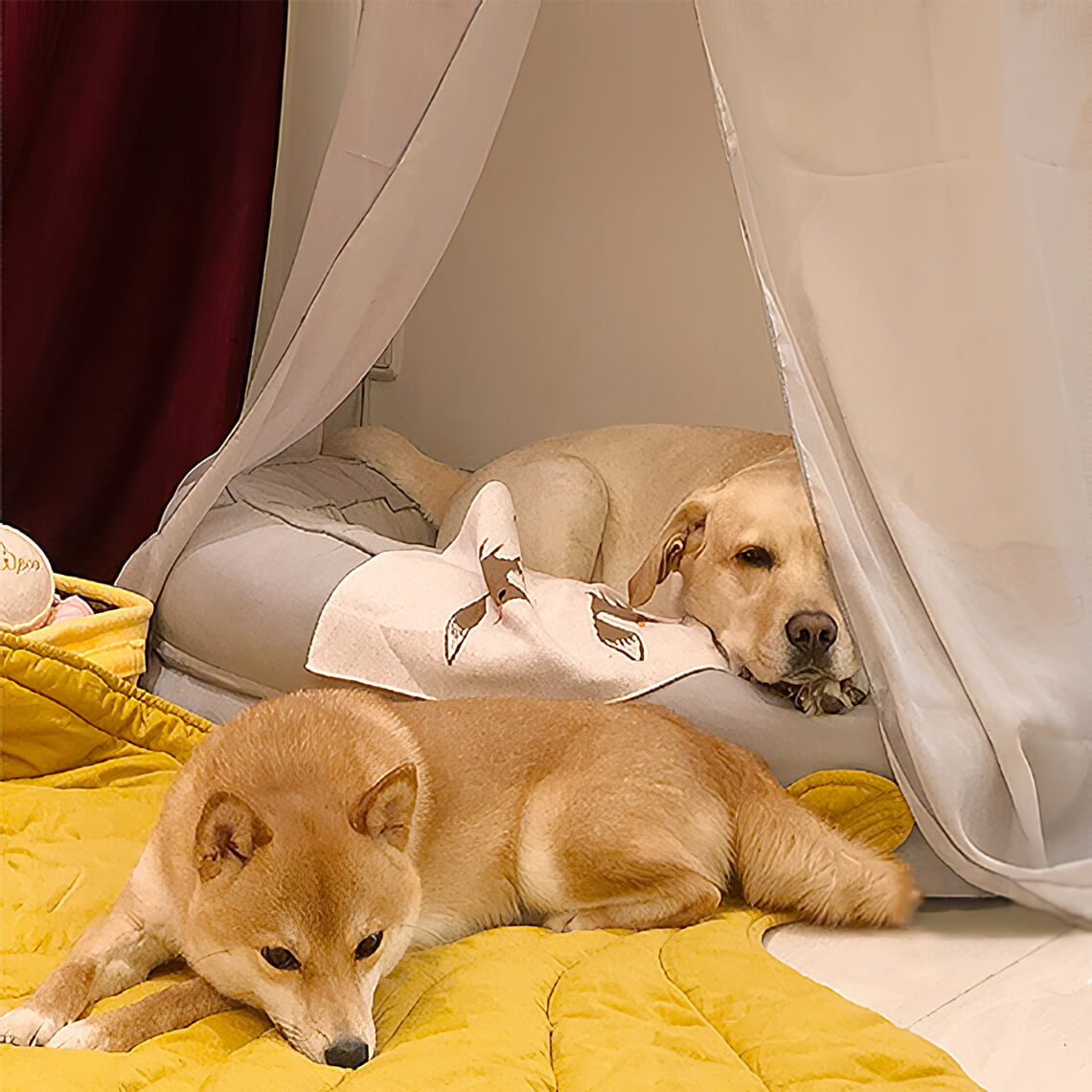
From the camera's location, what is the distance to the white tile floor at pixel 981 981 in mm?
1678

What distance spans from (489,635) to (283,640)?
466 mm

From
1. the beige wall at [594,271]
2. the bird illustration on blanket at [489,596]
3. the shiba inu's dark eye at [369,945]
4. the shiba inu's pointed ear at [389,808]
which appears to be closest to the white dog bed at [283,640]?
the bird illustration on blanket at [489,596]

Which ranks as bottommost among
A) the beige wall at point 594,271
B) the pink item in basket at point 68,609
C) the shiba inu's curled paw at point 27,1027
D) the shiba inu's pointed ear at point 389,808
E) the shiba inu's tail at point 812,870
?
the shiba inu's curled paw at point 27,1027

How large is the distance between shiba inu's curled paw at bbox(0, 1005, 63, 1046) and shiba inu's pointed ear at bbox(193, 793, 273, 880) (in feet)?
0.89

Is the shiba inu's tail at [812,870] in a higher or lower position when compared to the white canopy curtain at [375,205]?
lower

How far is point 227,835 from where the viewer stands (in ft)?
4.94

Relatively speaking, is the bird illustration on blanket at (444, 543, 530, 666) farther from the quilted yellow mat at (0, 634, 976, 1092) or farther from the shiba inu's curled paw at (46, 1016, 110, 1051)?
the shiba inu's curled paw at (46, 1016, 110, 1051)

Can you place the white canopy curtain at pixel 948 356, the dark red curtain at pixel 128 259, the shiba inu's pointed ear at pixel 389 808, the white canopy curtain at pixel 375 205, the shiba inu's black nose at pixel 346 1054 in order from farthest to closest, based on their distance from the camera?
the dark red curtain at pixel 128 259
the white canopy curtain at pixel 375 205
the white canopy curtain at pixel 948 356
the shiba inu's pointed ear at pixel 389 808
the shiba inu's black nose at pixel 346 1054

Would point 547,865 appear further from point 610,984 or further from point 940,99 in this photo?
point 940,99

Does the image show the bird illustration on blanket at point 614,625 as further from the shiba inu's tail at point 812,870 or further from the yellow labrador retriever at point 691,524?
the shiba inu's tail at point 812,870

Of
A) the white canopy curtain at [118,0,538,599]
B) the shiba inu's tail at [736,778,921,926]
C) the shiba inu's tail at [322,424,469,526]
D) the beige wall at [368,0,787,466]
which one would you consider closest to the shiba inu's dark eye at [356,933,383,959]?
the shiba inu's tail at [736,778,921,926]

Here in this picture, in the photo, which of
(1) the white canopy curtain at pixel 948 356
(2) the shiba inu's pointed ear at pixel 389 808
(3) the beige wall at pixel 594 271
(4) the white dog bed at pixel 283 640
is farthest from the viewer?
(3) the beige wall at pixel 594 271

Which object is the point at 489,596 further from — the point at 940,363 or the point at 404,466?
the point at 404,466

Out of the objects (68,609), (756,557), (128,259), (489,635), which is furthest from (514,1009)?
(128,259)
